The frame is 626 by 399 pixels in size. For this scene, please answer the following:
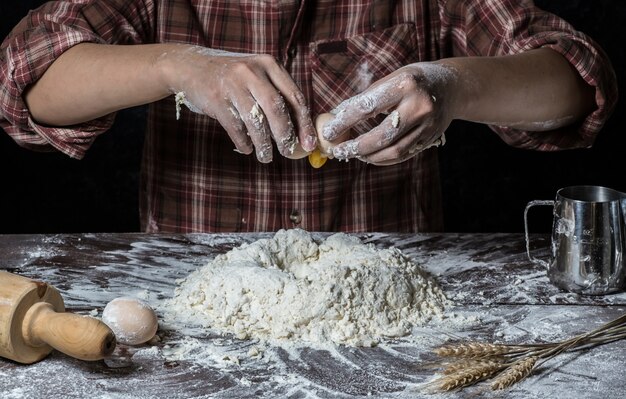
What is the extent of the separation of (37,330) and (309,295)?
1.36 ft

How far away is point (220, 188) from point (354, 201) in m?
0.31

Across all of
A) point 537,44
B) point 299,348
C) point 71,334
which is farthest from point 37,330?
point 537,44

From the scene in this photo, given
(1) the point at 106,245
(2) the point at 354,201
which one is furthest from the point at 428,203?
(1) the point at 106,245

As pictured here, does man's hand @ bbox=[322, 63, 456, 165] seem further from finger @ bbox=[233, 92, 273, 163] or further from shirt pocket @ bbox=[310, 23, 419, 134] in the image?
shirt pocket @ bbox=[310, 23, 419, 134]

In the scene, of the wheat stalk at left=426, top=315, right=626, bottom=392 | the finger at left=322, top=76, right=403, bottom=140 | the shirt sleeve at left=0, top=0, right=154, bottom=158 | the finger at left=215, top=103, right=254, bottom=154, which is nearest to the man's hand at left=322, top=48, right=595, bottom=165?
the finger at left=322, top=76, right=403, bottom=140

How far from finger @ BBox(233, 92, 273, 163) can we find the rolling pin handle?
0.39m

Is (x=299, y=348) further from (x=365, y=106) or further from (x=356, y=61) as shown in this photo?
(x=356, y=61)

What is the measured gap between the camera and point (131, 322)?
1.36 m

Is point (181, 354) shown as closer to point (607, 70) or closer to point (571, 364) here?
point (571, 364)

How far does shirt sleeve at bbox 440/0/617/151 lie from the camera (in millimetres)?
1865

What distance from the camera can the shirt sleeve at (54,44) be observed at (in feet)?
5.89

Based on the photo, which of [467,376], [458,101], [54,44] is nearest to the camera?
[467,376]

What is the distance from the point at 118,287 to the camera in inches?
62.6

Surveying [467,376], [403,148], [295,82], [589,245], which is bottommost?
[467,376]
